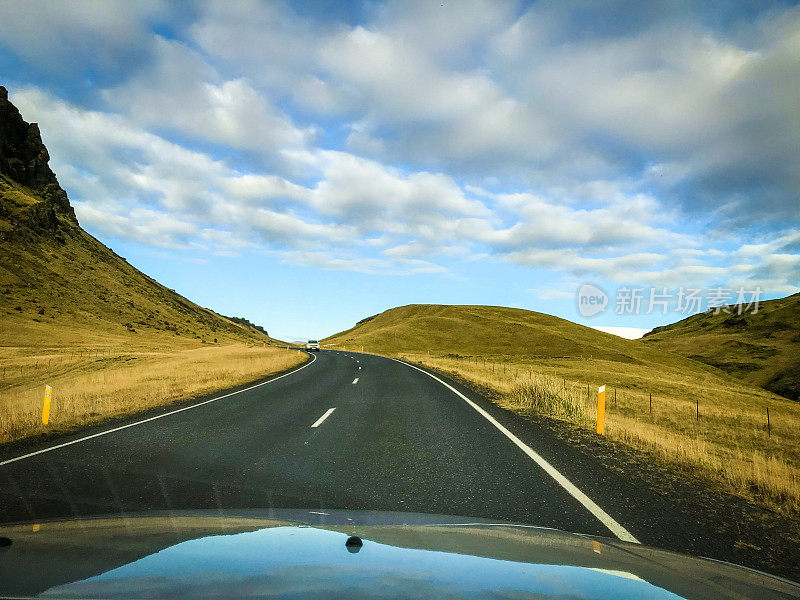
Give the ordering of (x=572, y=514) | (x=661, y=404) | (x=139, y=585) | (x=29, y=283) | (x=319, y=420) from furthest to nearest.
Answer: (x=29, y=283) < (x=661, y=404) < (x=319, y=420) < (x=572, y=514) < (x=139, y=585)

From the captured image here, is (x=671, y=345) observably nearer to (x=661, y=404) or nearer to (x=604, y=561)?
(x=661, y=404)

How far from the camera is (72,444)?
27.3 feet

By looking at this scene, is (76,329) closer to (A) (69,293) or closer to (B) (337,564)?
(A) (69,293)

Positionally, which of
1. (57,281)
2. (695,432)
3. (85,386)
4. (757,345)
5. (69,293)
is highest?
(757,345)

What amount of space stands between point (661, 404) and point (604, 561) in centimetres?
2543

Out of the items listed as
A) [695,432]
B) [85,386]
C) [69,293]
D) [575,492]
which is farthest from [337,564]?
[69,293]

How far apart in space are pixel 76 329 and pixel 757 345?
502 feet

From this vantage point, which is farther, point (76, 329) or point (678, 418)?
point (76, 329)

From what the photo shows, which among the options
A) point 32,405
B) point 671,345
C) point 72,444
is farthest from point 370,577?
point 671,345

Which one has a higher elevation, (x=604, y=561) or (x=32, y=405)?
(x=604, y=561)

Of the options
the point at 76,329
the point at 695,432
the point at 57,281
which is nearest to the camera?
the point at 695,432

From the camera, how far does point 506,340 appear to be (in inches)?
3529

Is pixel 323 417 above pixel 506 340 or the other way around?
the other way around

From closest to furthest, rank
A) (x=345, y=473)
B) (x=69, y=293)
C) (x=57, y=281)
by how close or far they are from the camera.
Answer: (x=345, y=473) < (x=69, y=293) < (x=57, y=281)
